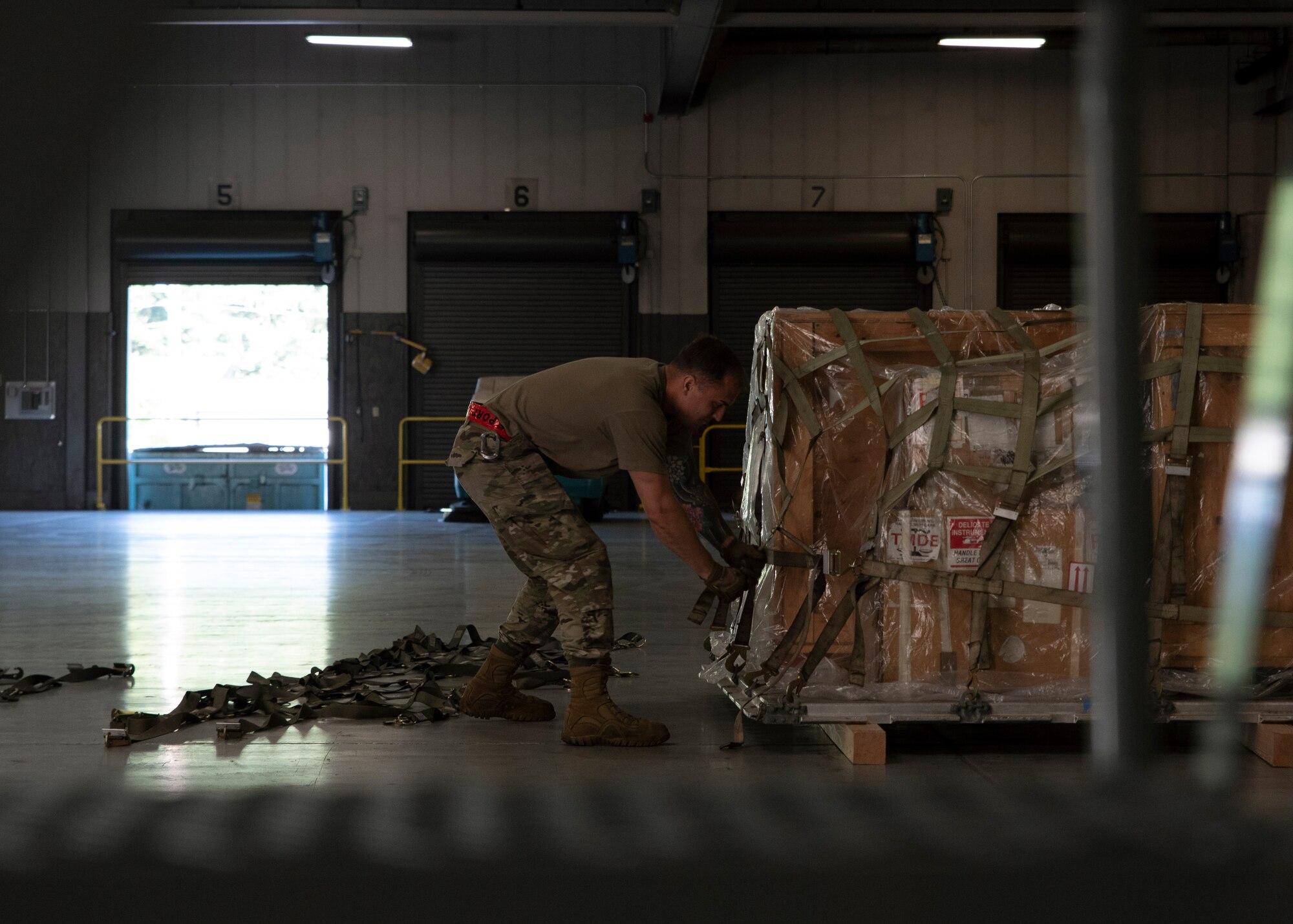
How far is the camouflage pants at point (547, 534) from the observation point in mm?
3820

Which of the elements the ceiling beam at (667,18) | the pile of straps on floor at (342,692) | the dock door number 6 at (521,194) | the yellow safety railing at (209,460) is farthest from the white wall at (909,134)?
the pile of straps on floor at (342,692)

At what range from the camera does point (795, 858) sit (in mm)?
1068

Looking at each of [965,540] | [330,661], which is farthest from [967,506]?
[330,661]

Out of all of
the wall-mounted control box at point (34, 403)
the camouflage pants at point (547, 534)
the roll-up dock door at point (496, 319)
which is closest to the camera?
the camouflage pants at point (547, 534)

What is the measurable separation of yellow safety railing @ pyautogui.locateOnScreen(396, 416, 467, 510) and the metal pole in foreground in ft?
49.7

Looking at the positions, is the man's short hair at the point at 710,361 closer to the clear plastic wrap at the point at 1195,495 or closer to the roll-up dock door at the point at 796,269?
the clear plastic wrap at the point at 1195,495

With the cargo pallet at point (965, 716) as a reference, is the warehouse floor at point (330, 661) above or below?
below

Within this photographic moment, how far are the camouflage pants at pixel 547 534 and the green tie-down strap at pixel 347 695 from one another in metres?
0.80

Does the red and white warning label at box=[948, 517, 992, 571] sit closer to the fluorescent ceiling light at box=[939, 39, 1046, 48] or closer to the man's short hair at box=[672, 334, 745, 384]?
the man's short hair at box=[672, 334, 745, 384]

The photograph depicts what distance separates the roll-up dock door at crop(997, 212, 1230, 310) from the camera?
1571 cm

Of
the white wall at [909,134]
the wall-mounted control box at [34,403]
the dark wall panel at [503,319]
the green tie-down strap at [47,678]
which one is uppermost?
the white wall at [909,134]

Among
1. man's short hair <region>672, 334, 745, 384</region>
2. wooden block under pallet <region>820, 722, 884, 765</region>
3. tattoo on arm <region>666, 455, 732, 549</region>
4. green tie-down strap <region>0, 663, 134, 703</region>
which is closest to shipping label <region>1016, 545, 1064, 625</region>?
wooden block under pallet <region>820, 722, 884, 765</region>

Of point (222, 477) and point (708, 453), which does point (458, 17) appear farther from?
point (222, 477)

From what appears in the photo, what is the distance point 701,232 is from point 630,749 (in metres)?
13.0
